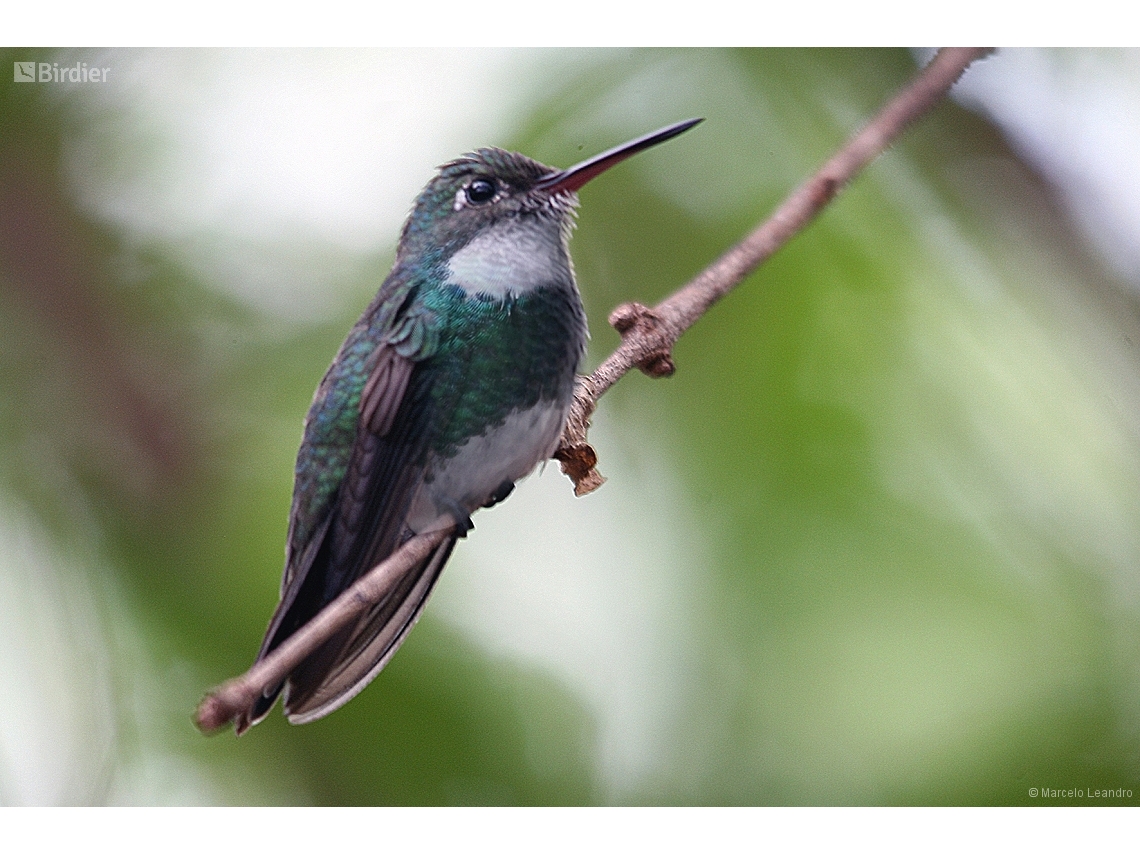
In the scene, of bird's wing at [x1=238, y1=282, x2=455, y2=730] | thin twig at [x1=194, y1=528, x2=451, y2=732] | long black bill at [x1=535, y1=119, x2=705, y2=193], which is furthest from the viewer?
long black bill at [x1=535, y1=119, x2=705, y2=193]

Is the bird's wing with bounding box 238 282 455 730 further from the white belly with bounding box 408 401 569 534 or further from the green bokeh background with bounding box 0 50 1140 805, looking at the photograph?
the green bokeh background with bounding box 0 50 1140 805

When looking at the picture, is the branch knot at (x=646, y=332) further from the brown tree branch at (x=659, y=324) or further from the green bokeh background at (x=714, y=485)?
the green bokeh background at (x=714, y=485)

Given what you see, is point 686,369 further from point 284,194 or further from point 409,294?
point 284,194

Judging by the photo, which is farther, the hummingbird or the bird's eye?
the bird's eye

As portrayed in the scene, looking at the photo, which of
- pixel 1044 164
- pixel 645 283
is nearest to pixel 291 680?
pixel 645 283

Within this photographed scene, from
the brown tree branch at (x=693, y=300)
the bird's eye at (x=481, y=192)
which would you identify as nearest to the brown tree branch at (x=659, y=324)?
the brown tree branch at (x=693, y=300)

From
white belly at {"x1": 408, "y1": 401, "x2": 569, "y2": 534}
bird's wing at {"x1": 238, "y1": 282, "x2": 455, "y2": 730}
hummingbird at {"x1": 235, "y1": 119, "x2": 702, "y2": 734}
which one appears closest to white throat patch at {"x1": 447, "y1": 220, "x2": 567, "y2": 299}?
hummingbird at {"x1": 235, "y1": 119, "x2": 702, "y2": 734}

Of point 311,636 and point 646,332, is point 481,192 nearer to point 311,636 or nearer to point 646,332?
point 646,332
